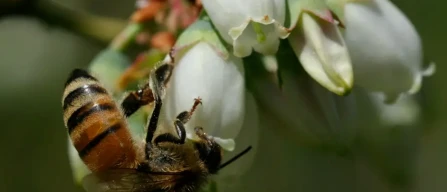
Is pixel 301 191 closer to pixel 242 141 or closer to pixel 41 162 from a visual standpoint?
pixel 41 162

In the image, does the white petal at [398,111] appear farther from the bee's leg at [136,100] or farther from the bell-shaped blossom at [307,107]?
the bee's leg at [136,100]

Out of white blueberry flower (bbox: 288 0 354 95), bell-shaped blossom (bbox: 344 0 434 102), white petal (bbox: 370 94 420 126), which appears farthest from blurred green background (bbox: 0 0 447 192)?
white blueberry flower (bbox: 288 0 354 95)

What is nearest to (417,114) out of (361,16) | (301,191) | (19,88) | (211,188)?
(361,16)

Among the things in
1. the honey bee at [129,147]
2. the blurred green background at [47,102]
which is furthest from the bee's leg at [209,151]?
the blurred green background at [47,102]

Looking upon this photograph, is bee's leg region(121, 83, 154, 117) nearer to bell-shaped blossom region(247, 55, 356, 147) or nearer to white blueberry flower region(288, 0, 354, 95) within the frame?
bell-shaped blossom region(247, 55, 356, 147)

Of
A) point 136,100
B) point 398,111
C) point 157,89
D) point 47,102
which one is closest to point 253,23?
point 157,89

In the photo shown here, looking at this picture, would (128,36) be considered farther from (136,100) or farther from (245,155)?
(245,155)
